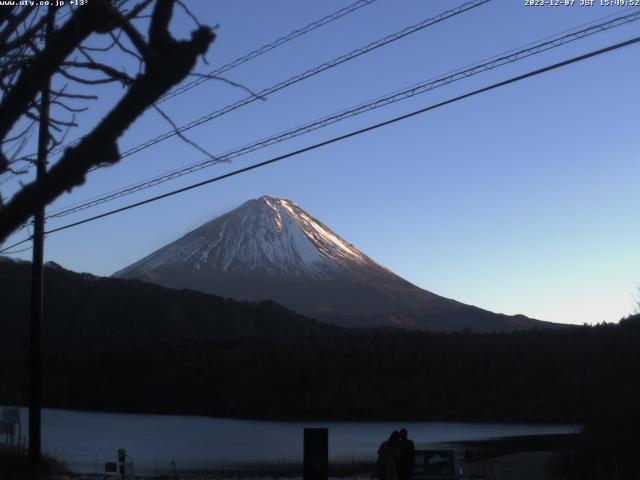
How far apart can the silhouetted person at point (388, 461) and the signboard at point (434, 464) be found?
15.7 feet

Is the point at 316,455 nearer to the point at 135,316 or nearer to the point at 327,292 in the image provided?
the point at 135,316

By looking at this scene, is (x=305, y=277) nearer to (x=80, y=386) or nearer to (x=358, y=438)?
(x=80, y=386)

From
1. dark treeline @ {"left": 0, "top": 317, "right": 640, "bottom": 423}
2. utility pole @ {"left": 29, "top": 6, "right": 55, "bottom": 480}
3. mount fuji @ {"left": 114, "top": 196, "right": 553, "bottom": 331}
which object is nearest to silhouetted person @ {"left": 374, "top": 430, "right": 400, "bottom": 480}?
utility pole @ {"left": 29, "top": 6, "right": 55, "bottom": 480}

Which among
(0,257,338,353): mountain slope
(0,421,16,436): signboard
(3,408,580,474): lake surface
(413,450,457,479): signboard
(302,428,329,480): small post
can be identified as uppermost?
(0,257,338,353): mountain slope

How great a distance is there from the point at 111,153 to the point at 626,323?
276 ft

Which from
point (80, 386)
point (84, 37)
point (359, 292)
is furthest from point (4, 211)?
point (359, 292)

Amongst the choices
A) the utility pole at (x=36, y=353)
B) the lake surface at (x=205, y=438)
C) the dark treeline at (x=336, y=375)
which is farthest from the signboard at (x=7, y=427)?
the dark treeline at (x=336, y=375)

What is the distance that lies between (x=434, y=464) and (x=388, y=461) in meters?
5.43

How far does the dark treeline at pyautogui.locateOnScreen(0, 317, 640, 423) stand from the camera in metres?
83.9

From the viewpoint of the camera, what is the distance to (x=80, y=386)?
94.5 meters

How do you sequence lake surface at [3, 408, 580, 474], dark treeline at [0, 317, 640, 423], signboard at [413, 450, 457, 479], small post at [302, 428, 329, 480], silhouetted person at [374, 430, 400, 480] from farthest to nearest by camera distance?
dark treeline at [0, 317, 640, 423]
lake surface at [3, 408, 580, 474]
signboard at [413, 450, 457, 479]
silhouetted person at [374, 430, 400, 480]
small post at [302, 428, 329, 480]

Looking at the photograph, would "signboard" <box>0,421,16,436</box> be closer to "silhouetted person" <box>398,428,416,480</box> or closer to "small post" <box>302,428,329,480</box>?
"silhouetted person" <box>398,428,416,480</box>

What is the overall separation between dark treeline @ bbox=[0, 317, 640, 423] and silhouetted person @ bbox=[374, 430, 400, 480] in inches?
2613

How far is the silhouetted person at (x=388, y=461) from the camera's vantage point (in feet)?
48.5
